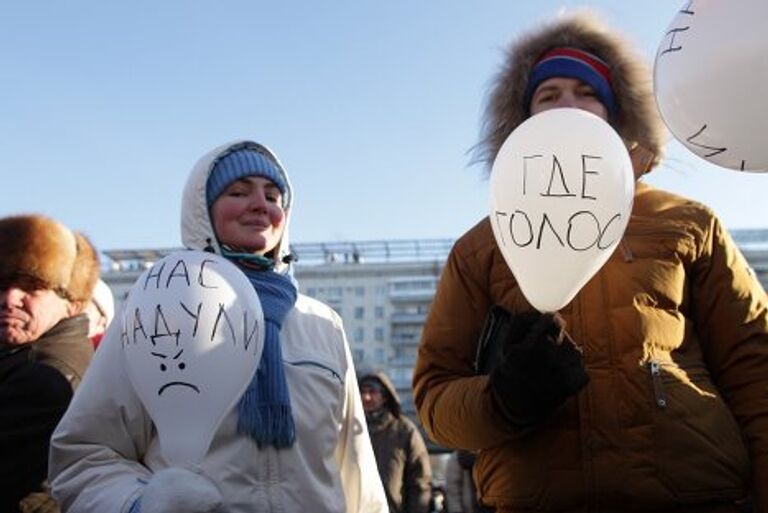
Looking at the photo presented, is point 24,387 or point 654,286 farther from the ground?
point 654,286

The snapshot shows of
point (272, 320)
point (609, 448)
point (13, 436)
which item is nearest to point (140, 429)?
point (272, 320)

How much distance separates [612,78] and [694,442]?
985mm

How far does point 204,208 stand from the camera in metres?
2.08

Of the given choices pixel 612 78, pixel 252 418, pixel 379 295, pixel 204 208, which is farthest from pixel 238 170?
pixel 379 295

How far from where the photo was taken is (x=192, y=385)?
5.34ft

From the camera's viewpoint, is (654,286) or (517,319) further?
(654,286)

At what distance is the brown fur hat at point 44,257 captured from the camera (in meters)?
2.52

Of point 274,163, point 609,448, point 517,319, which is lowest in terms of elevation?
point 609,448

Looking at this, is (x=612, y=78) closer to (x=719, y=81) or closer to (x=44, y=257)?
(x=719, y=81)

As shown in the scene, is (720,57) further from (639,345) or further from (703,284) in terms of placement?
(639,345)

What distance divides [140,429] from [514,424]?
83 centimetres

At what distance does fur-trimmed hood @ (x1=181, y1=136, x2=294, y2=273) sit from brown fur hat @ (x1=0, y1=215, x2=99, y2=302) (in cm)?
71


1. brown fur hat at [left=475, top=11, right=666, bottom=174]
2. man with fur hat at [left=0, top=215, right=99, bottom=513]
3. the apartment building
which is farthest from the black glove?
the apartment building

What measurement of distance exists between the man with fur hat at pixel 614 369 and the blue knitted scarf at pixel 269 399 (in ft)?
1.19
